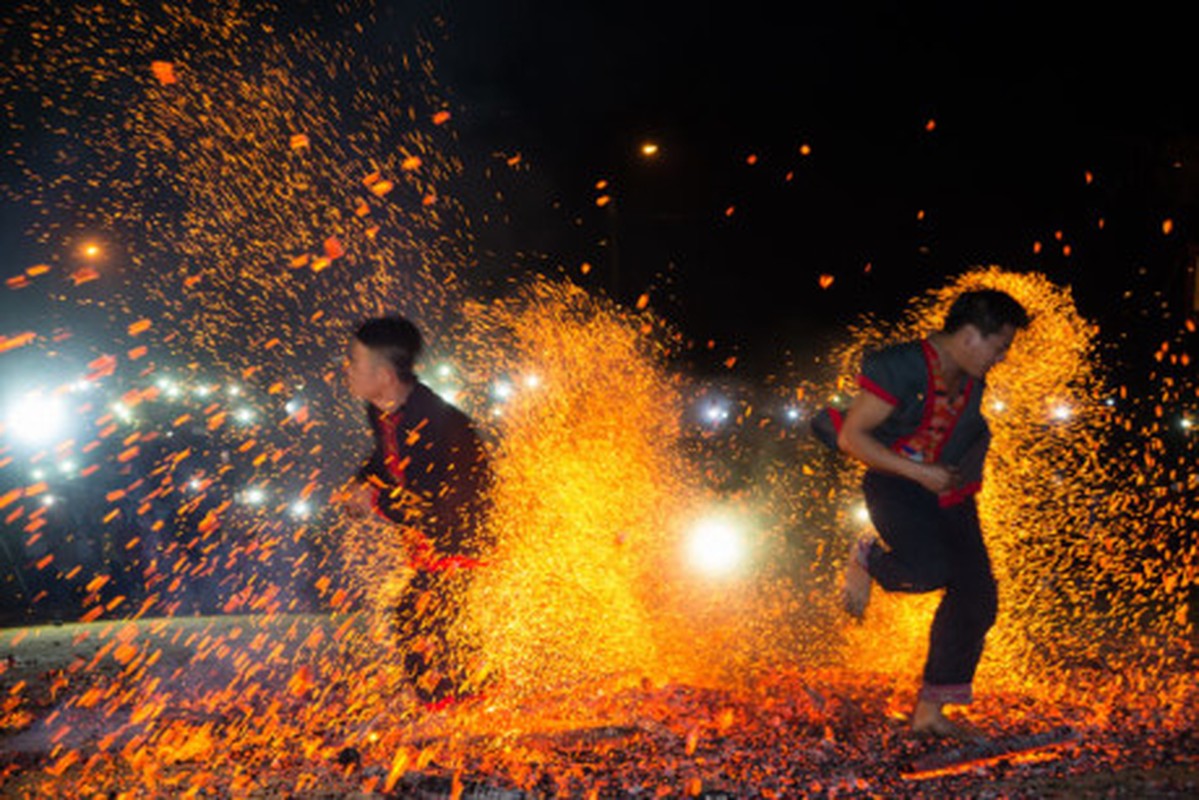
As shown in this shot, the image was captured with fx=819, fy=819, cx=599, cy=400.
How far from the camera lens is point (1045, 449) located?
7.79m

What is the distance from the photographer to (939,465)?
3.38 meters

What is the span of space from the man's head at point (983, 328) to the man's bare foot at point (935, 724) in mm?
1427

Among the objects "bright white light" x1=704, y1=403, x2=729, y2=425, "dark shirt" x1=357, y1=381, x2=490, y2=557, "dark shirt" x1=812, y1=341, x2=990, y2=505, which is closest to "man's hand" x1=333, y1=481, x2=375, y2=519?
"dark shirt" x1=357, y1=381, x2=490, y2=557

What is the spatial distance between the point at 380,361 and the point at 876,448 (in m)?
2.38

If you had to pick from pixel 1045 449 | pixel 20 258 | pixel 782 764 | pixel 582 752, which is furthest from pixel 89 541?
pixel 1045 449

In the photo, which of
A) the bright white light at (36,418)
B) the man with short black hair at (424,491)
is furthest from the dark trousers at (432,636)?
the bright white light at (36,418)

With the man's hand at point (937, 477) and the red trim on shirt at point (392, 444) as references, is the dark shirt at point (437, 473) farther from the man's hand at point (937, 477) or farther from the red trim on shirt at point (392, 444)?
the man's hand at point (937, 477)

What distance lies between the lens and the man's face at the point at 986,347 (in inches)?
136

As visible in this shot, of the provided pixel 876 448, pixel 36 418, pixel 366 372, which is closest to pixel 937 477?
pixel 876 448

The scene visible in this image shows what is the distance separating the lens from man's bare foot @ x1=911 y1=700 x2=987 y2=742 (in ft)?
11.0

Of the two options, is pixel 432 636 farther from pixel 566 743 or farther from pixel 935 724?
pixel 935 724

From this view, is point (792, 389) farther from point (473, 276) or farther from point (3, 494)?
point (3, 494)

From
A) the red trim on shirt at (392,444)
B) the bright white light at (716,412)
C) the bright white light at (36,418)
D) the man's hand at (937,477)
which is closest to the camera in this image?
the man's hand at (937,477)

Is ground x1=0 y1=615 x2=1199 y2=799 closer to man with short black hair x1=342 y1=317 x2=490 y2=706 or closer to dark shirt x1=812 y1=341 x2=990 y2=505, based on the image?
man with short black hair x1=342 y1=317 x2=490 y2=706
